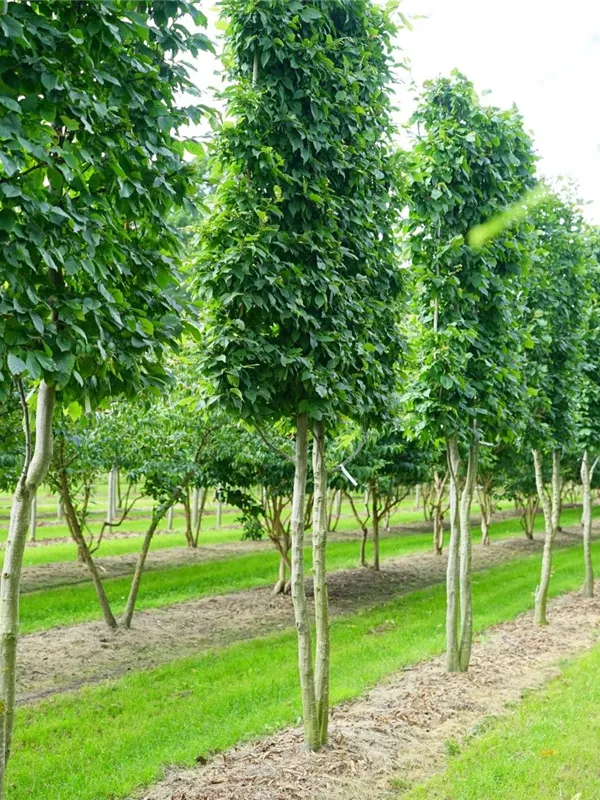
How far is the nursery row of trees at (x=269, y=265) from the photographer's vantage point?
323 cm

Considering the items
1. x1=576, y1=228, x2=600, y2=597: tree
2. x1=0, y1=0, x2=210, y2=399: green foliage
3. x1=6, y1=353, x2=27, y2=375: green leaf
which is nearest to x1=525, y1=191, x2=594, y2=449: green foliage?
x1=576, y1=228, x2=600, y2=597: tree

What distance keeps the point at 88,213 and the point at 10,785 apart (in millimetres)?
4823

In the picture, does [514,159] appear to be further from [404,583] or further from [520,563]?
[520,563]

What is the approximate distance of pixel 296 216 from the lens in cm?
562

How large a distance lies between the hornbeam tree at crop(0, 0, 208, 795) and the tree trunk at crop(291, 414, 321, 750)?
77.8 inches

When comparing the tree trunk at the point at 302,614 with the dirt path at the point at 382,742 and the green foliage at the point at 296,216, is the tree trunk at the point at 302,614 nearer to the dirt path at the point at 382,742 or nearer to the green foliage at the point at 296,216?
the dirt path at the point at 382,742

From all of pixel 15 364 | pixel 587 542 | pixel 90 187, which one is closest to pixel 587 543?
pixel 587 542

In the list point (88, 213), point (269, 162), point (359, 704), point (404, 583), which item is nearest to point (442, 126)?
point (269, 162)

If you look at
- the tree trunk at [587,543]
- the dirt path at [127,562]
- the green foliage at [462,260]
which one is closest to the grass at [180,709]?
the tree trunk at [587,543]

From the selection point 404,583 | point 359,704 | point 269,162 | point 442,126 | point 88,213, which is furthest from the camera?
point 404,583

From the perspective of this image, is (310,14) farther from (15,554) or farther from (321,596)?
(321,596)

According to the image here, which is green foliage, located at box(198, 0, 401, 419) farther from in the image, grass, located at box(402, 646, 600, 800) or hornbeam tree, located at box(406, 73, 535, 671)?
grass, located at box(402, 646, 600, 800)

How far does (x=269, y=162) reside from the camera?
5156mm

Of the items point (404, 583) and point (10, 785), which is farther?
point (404, 583)
